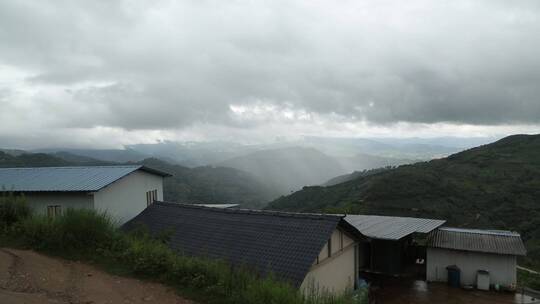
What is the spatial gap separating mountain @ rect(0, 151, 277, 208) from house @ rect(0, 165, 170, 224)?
28.6m

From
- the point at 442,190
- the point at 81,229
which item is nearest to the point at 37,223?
the point at 81,229

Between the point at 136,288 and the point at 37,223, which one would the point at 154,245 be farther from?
the point at 37,223

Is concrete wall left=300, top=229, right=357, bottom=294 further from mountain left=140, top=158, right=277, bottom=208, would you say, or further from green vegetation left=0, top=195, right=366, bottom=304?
mountain left=140, top=158, right=277, bottom=208

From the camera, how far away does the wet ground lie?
1441 centimetres

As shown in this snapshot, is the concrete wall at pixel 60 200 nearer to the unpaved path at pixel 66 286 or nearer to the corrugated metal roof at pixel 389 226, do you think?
the unpaved path at pixel 66 286

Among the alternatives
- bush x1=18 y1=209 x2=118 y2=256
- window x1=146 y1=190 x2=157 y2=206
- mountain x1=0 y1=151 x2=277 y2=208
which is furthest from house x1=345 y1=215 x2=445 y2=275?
mountain x1=0 y1=151 x2=277 y2=208

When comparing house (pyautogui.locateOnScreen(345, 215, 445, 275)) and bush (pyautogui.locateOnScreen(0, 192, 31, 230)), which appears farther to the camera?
house (pyautogui.locateOnScreen(345, 215, 445, 275))

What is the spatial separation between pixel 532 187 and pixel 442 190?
10.6 m

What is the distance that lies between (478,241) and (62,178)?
20153 mm

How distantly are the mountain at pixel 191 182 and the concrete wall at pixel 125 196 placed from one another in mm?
28881

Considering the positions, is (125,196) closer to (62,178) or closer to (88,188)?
(88,188)

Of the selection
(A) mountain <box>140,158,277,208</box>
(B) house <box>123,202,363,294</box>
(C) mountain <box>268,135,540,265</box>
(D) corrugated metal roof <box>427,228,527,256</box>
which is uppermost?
(B) house <box>123,202,363,294</box>

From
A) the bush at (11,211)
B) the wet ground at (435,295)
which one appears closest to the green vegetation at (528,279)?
the wet ground at (435,295)

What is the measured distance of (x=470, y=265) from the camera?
54.3ft
